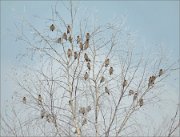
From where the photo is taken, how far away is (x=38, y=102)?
813 centimetres

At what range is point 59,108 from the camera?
8125mm

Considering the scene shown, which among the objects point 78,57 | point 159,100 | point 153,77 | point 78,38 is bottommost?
point 159,100

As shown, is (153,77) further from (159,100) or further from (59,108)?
(59,108)

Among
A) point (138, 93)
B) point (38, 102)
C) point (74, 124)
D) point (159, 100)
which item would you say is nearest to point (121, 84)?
point (138, 93)

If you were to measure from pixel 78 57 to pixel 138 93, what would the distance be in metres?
1.85

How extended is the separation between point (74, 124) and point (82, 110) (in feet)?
1.40

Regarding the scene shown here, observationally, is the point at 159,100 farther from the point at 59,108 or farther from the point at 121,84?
the point at 59,108

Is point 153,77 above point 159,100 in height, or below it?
above

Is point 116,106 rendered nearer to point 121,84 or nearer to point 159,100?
point 121,84

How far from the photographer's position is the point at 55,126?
8078 mm

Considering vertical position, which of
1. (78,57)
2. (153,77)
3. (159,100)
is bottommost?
(159,100)

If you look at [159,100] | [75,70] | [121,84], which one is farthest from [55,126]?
[159,100]

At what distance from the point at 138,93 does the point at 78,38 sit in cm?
215

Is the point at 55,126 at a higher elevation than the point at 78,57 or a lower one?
lower
